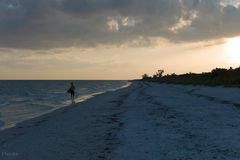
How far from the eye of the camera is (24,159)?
11828 mm

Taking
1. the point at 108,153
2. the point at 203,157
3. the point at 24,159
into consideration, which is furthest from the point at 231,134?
the point at 24,159

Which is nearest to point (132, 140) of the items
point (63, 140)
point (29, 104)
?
point (63, 140)

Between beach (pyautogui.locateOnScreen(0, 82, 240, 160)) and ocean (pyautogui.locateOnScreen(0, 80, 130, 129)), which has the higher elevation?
beach (pyautogui.locateOnScreen(0, 82, 240, 160))

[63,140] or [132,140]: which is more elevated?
[132,140]

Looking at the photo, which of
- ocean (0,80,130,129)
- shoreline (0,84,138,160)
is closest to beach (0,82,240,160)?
shoreline (0,84,138,160)

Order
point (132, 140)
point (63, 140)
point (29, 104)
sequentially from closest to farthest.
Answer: point (132, 140), point (63, 140), point (29, 104)

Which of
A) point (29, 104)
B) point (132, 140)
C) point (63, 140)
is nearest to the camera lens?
point (132, 140)

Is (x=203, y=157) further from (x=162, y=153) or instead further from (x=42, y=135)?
(x=42, y=135)

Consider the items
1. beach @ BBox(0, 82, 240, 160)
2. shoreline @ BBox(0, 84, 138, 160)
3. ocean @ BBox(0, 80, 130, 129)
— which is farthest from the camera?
ocean @ BBox(0, 80, 130, 129)

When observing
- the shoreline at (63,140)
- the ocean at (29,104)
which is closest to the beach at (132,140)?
the shoreline at (63,140)

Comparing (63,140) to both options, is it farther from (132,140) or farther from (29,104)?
(29,104)

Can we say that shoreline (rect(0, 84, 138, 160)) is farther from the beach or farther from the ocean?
the ocean

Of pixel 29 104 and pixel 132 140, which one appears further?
pixel 29 104

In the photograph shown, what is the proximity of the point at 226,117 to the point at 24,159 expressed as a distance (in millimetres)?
12059
